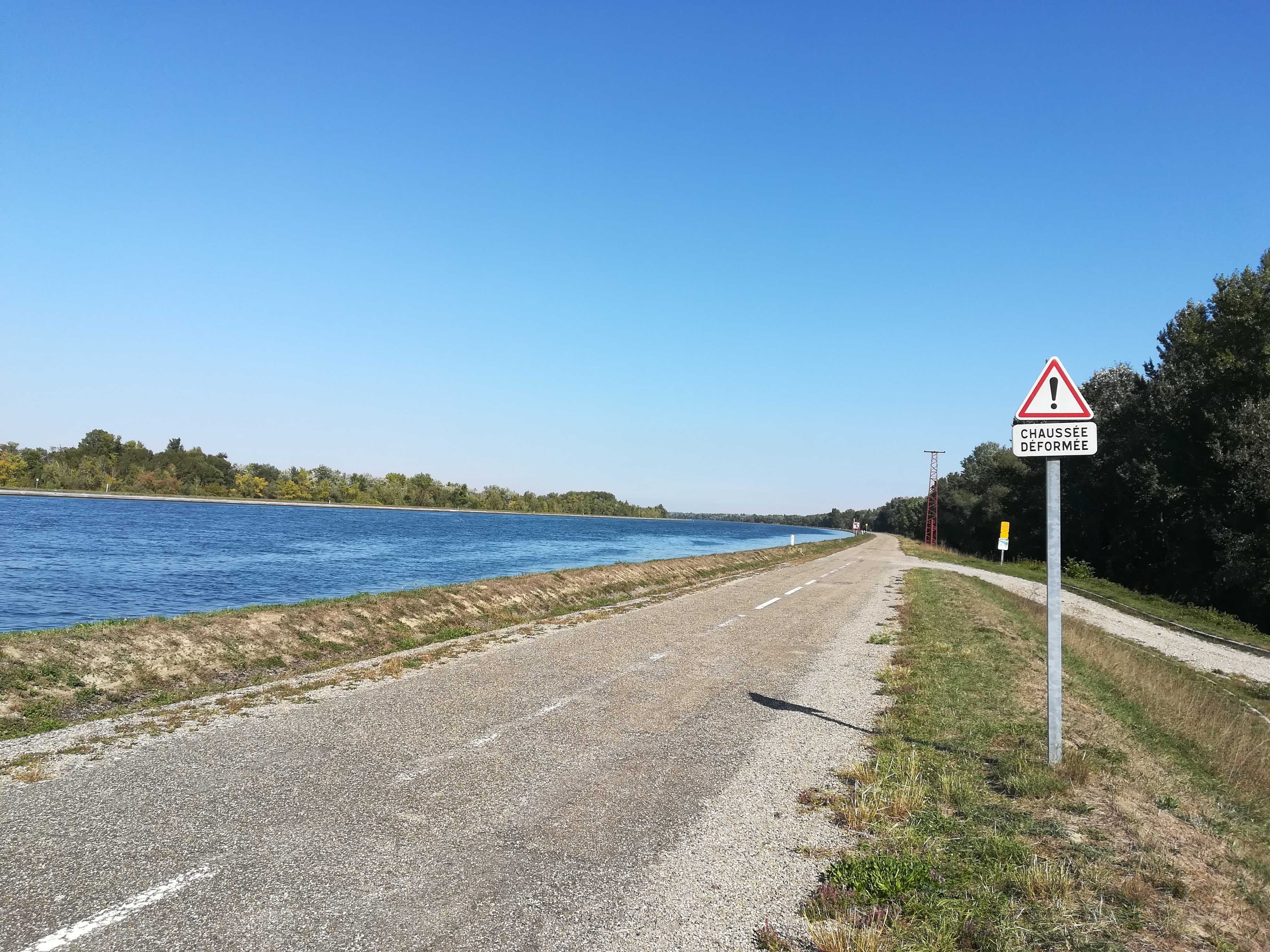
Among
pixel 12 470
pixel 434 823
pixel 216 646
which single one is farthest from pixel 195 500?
pixel 434 823

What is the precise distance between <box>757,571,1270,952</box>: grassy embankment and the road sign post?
746 millimetres

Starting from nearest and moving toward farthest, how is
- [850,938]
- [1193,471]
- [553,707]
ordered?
[850,938] < [553,707] < [1193,471]

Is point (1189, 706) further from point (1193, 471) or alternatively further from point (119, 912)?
point (1193, 471)

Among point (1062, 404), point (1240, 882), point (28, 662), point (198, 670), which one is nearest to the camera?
point (1240, 882)

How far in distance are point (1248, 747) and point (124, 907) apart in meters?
14.4

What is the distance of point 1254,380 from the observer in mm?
35500

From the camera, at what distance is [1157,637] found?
85.4 feet

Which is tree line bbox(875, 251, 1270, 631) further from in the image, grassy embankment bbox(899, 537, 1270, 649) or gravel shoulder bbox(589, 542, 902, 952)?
gravel shoulder bbox(589, 542, 902, 952)

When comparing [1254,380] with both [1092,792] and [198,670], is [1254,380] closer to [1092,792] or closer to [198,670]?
[1092,792]

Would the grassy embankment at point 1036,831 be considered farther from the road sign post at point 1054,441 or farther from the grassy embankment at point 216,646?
the grassy embankment at point 216,646

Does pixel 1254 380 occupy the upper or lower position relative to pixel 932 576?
upper

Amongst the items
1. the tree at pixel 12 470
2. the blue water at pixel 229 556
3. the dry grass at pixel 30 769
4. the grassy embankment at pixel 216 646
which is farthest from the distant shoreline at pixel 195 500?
the dry grass at pixel 30 769

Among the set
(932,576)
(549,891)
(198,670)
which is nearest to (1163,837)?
(549,891)

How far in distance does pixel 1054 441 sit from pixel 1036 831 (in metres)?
3.66
